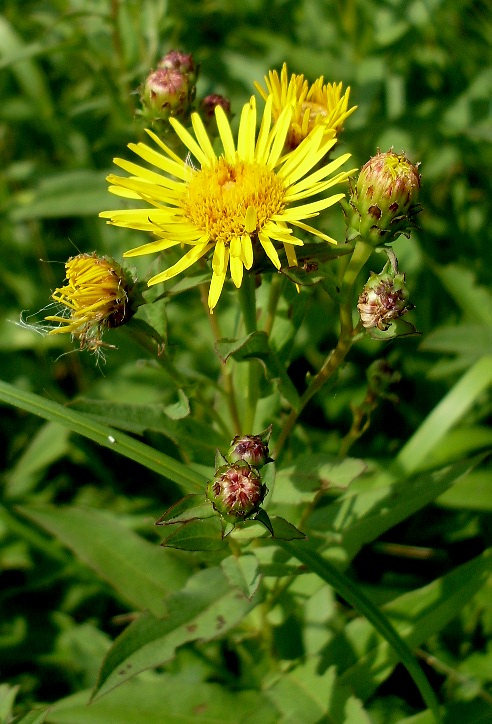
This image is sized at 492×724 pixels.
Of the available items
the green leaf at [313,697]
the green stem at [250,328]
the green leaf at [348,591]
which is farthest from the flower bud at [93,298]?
the green leaf at [313,697]

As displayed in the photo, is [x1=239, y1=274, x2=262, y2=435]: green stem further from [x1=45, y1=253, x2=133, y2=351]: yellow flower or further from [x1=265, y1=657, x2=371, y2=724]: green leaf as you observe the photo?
[x1=265, y1=657, x2=371, y2=724]: green leaf

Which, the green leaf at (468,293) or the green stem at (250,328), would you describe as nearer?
the green stem at (250,328)

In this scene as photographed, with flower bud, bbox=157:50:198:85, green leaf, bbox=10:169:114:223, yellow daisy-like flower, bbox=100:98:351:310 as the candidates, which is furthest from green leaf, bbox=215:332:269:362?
green leaf, bbox=10:169:114:223

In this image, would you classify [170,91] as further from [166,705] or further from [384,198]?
[166,705]

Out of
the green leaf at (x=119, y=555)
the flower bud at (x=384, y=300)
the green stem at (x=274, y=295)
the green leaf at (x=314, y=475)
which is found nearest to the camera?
the flower bud at (x=384, y=300)

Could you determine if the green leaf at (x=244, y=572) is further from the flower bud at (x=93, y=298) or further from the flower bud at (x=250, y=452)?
the flower bud at (x=93, y=298)

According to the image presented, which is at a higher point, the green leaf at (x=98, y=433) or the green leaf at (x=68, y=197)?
the green leaf at (x=68, y=197)

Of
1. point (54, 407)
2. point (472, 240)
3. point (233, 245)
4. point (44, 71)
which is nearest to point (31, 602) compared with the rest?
point (54, 407)

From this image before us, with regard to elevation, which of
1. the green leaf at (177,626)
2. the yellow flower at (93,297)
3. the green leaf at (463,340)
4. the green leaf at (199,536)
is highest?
the green leaf at (463,340)
